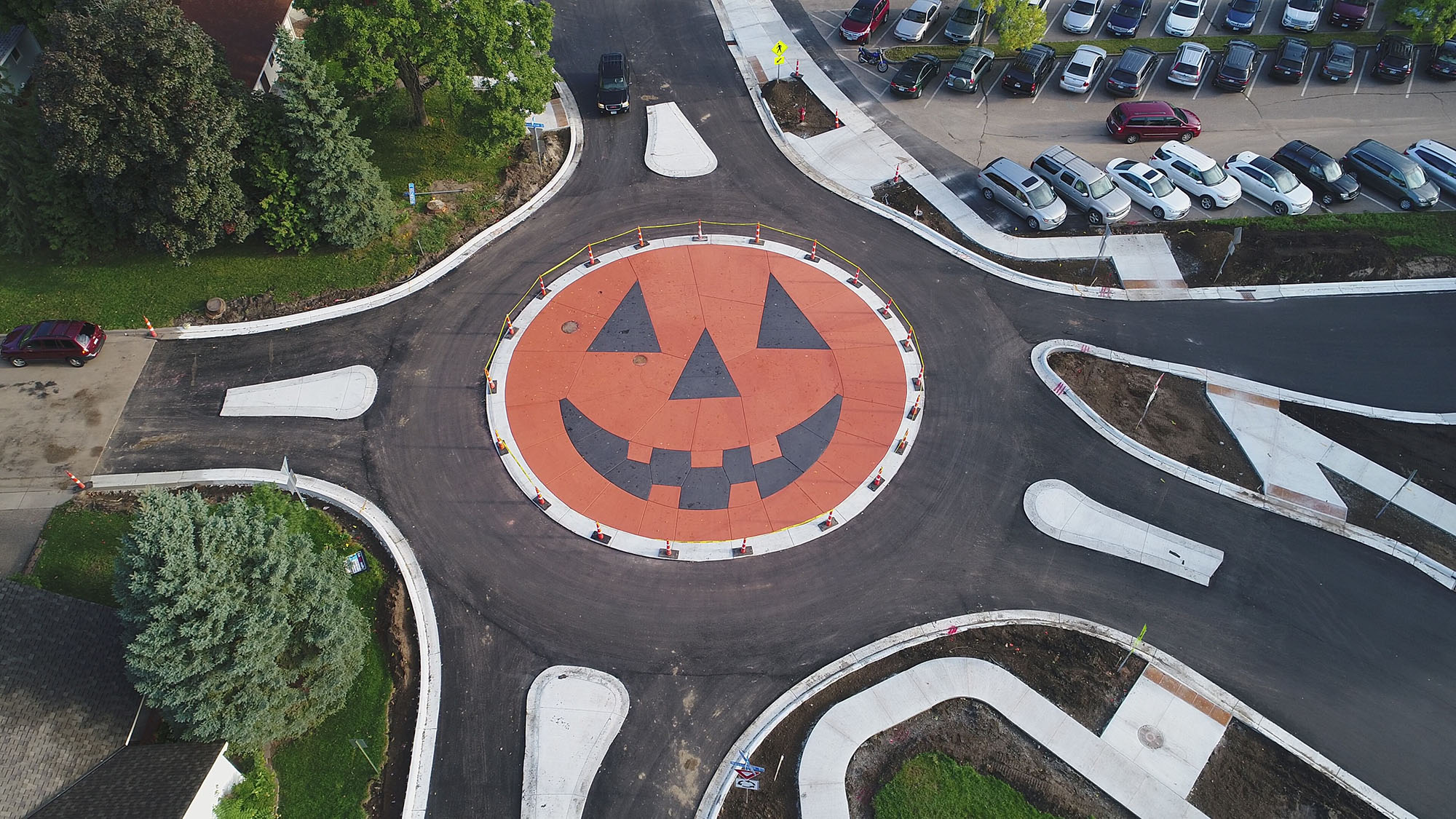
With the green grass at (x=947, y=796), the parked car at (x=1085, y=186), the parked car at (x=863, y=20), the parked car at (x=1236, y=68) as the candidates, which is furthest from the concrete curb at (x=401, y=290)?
the parked car at (x=1236, y=68)

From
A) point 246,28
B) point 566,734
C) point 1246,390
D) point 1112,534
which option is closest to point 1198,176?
point 1246,390

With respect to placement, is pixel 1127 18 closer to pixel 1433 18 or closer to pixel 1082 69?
pixel 1082 69

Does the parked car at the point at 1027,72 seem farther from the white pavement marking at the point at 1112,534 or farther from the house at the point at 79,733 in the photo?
the house at the point at 79,733

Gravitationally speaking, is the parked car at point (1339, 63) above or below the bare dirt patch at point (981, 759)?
above

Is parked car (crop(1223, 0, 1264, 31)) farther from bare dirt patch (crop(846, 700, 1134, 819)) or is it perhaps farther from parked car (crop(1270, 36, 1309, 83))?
bare dirt patch (crop(846, 700, 1134, 819))

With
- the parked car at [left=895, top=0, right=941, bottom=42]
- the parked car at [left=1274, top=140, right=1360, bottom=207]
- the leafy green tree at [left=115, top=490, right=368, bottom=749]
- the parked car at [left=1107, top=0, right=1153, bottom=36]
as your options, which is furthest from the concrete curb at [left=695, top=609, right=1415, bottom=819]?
the parked car at [left=1107, top=0, right=1153, bottom=36]

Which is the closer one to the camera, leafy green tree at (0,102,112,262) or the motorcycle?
leafy green tree at (0,102,112,262)
